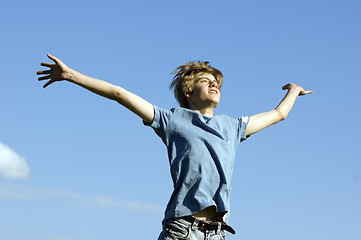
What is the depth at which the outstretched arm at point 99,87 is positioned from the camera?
15.1ft

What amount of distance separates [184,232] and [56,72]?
1962 millimetres

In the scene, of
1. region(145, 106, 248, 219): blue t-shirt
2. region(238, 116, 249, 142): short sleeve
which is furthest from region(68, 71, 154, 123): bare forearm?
region(238, 116, 249, 142): short sleeve

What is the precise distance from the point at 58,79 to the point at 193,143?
1.45m

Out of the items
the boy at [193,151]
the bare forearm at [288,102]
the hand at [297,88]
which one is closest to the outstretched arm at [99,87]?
the boy at [193,151]

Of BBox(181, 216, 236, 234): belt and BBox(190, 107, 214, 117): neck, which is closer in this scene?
BBox(181, 216, 236, 234): belt

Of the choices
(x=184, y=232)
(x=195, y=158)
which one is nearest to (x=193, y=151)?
(x=195, y=158)

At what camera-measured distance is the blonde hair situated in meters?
5.56

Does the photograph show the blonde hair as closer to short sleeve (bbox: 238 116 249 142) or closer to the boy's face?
the boy's face

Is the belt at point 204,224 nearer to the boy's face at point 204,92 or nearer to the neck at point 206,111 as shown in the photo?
the neck at point 206,111

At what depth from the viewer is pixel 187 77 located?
5594 millimetres

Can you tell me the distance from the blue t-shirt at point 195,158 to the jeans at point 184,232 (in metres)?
0.08

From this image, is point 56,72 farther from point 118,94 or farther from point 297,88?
point 297,88

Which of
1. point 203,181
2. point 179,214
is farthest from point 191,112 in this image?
point 179,214

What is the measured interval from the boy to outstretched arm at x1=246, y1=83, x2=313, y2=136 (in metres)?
0.20
